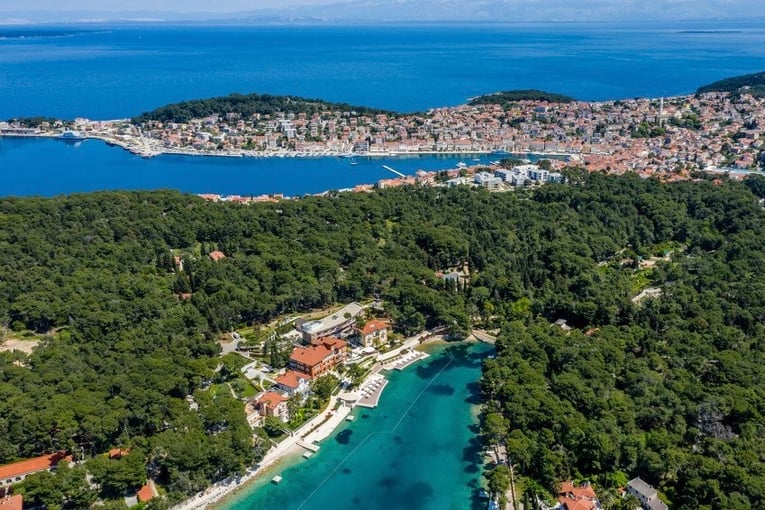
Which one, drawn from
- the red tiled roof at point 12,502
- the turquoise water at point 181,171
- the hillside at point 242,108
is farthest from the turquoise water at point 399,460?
the hillside at point 242,108

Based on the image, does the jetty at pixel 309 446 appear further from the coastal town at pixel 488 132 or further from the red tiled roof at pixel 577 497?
the coastal town at pixel 488 132

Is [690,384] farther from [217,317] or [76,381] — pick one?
[76,381]

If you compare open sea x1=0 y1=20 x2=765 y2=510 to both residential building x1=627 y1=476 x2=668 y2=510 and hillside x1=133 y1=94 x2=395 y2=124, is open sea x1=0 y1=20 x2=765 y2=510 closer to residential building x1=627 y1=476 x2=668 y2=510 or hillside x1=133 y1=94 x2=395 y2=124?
residential building x1=627 y1=476 x2=668 y2=510

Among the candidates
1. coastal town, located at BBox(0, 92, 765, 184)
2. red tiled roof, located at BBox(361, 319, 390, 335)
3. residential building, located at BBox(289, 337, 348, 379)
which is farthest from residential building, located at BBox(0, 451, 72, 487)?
coastal town, located at BBox(0, 92, 765, 184)

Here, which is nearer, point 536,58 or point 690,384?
point 690,384

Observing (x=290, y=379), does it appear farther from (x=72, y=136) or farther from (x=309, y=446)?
(x=72, y=136)

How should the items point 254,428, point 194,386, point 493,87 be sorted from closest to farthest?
1. point 254,428
2. point 194,386
3. point 493,87

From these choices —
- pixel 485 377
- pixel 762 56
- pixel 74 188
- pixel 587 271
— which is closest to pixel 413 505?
pixel 485 377
